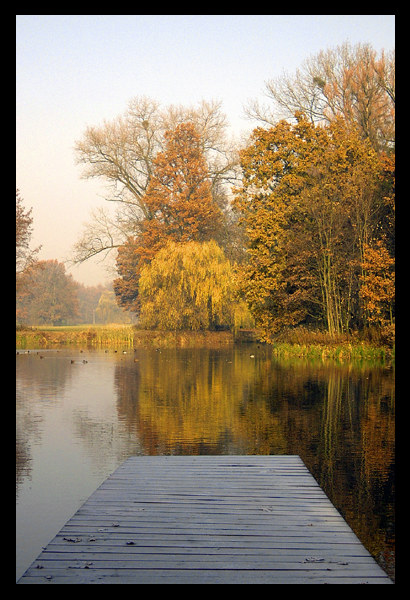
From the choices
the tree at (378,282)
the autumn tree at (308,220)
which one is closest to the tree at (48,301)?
the autumn tree at (308,220)

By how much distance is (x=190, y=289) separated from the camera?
41062 mm

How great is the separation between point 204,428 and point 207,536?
7.22m

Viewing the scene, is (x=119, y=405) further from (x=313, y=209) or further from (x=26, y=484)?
(x=313, y=209)

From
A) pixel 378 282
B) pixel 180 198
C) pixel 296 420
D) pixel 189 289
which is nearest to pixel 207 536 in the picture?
pixel 296 420

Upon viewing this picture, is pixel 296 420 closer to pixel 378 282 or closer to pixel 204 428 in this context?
pixel 204 428

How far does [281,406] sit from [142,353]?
19352 mm

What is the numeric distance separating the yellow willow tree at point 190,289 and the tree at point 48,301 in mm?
35046

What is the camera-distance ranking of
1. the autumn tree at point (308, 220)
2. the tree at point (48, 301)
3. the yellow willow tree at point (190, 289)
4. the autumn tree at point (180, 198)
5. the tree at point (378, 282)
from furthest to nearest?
the tree at point (48, 301)
the autumn tree at point (180, 198)
the yellow willow tree at point (190, 289)
the autumn tree at point (308, 220)
the tree at point (378, 282)

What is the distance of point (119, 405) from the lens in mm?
16062

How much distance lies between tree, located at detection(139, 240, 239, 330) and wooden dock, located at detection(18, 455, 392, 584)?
3332 centimetres

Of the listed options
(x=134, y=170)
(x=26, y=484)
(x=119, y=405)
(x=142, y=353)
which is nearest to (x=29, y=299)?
(x=134, y=170)

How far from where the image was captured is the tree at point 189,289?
41.1m

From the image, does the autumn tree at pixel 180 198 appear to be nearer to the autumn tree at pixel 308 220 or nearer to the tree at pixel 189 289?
the tree at pixel 189 289

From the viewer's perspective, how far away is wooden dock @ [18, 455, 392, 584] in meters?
4.60
